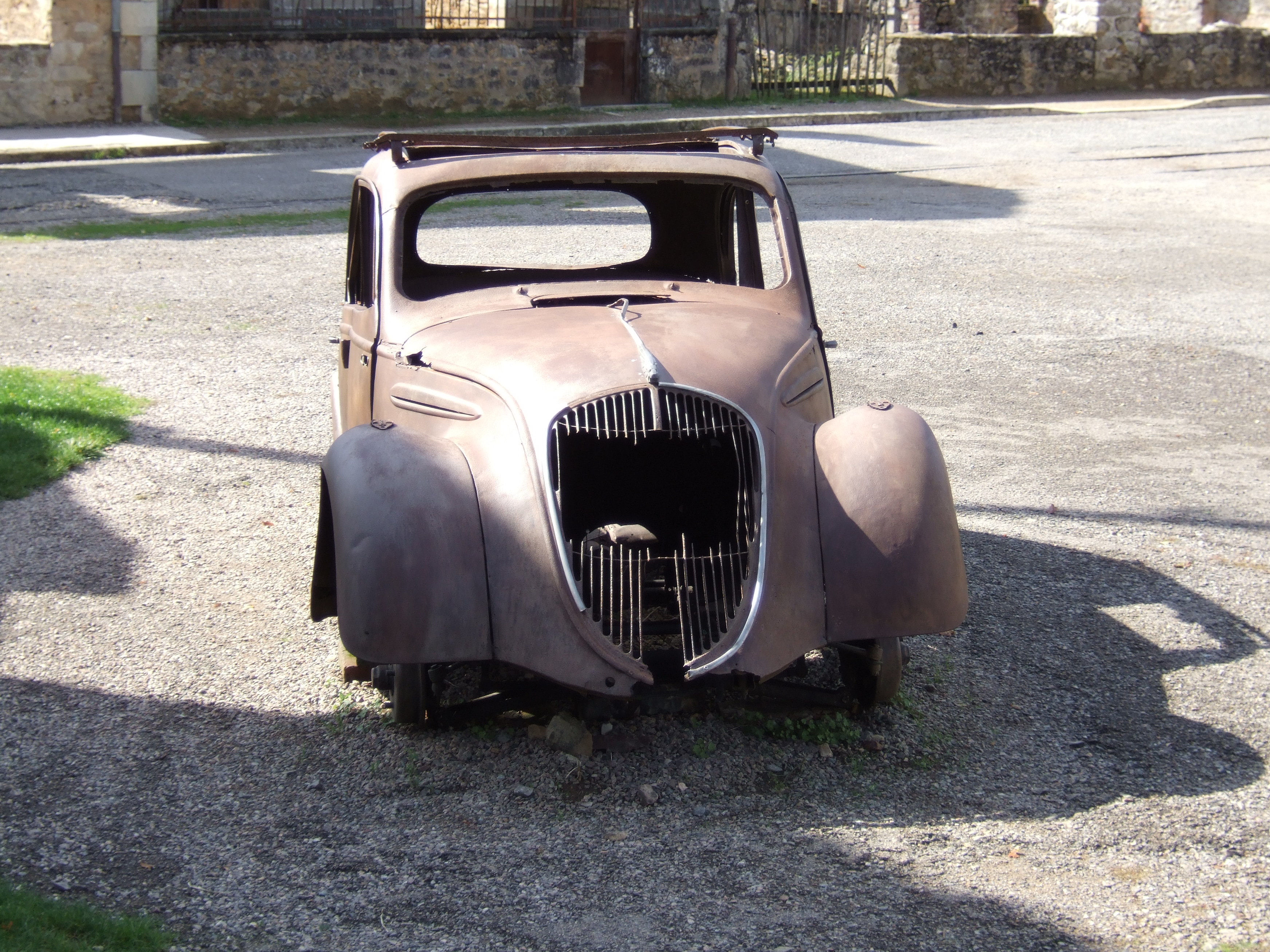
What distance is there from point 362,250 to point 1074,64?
879 inches

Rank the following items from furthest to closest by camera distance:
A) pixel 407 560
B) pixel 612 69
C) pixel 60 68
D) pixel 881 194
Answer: pixel 612 69
pixel 60 68
pixel 881 194
pixel 407 560

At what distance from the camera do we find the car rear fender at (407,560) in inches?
139

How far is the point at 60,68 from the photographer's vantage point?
17781 millimetres

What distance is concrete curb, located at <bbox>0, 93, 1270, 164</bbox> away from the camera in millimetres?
16125

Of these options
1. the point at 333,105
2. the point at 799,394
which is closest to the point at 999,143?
the point at 333,105

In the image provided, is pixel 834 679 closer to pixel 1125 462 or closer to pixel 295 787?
pixel 295 787

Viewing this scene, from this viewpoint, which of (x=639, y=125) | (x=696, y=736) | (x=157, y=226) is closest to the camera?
(x=696, y=736)

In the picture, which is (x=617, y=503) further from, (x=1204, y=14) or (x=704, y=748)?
(x=1204, y=14)

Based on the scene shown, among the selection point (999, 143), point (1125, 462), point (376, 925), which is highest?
point (999, 143)

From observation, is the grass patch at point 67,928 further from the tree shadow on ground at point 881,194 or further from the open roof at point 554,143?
the tree shadow on ground at point 881,194

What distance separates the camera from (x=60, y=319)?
9.12 metres

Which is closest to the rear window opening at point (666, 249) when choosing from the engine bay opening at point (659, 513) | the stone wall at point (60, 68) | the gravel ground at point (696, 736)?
the engine bay opening at point (659, 513)

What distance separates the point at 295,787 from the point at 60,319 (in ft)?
21.5

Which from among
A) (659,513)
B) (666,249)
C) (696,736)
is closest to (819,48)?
(666,249)
